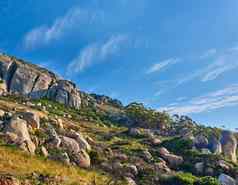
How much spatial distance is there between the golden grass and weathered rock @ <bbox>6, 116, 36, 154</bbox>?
9.62 feet

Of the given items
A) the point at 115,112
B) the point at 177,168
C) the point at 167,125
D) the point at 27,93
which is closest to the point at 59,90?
the point at 27,93

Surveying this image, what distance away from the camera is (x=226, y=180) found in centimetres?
6162

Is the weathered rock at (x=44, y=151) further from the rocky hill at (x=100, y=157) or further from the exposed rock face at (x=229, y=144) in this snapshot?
the exposed rock face at (x=229, y=144)

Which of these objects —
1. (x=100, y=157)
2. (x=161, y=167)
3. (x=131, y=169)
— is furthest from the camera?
(x=161, y=167)

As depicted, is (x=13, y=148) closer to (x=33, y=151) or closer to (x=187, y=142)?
(x=33, y=151)

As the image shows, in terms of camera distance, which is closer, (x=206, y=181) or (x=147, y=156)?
(x=206, y=181)

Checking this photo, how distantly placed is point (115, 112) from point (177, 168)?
87.9m

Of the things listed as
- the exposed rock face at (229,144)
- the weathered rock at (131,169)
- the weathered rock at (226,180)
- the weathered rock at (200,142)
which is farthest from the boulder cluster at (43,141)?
the exposed rock face at (229,144)

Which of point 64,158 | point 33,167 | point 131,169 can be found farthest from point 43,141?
point 33,167

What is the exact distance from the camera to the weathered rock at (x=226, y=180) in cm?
6105

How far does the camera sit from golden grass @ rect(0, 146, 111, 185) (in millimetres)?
33909

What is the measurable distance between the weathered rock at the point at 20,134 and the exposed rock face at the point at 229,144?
6144 cm

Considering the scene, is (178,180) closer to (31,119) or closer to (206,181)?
(206,181)

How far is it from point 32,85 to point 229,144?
276 feet
